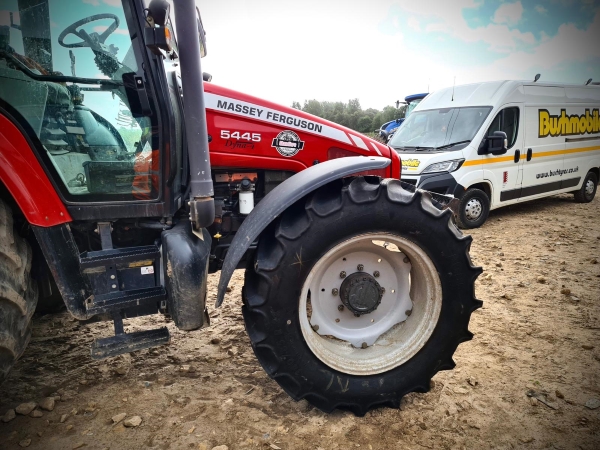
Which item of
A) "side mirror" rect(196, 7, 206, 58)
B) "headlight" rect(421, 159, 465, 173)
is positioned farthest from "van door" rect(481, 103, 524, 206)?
"side mirror" rect(196, 7, 206, 58)

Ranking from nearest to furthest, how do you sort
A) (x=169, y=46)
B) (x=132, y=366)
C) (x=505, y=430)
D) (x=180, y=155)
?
(x=169, y=46) → (x=505, y=430) → (x=180, y=155) → (x=132, y=366)

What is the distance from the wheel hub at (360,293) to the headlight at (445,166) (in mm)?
3990

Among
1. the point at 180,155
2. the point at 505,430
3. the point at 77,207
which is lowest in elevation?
the point at 505,430

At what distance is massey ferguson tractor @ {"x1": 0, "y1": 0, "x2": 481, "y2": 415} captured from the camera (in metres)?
1.75

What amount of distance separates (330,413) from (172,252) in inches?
45.7

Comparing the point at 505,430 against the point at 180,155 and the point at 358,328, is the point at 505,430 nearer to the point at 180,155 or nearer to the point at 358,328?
the point at 358,328

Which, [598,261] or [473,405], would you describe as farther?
[598,261]

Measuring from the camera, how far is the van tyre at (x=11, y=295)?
1682mm

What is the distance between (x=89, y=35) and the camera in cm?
184

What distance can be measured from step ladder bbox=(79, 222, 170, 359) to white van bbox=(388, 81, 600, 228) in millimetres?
4421

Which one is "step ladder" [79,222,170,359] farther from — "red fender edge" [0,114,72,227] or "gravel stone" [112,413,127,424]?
"gravel stone" [112,413,127,424]

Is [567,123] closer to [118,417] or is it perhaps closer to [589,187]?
[589,187]

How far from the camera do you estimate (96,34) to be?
6.06 feet

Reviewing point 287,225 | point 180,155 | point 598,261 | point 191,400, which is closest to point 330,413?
point 191,400
